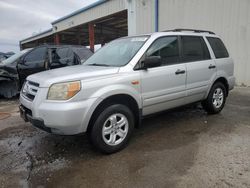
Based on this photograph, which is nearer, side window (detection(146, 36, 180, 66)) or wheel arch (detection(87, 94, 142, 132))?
wheel arch (detection(87, 94, 142, 132))

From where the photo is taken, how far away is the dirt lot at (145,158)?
2.84m

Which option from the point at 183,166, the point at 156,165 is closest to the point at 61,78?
the point at 156,165

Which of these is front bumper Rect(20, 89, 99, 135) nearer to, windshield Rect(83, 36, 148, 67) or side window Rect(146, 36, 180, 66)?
windshield Rect(83, 36, 148, 67)

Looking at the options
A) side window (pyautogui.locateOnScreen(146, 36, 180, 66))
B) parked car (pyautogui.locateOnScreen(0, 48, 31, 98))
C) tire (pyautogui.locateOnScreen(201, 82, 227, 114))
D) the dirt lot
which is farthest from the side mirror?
parked car (pyautogui.locateOnScreen(0, 48, 31, 98))

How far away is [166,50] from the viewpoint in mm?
4223

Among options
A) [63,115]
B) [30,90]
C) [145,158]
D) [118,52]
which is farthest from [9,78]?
[145,158]

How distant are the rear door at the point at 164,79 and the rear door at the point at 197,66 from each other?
7.3 inches

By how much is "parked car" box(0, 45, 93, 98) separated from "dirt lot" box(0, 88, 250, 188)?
3183mm

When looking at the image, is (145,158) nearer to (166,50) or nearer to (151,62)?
(151,62)

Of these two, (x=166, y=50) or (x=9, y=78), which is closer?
(x=166, y=50)

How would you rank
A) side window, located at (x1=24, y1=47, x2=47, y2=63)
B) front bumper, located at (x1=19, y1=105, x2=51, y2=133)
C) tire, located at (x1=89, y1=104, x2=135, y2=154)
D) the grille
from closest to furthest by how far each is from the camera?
1. front bumper, located at (x1=19, y1=105, x2=51, y2=133)
2. tire, located at (x1=89, y1=104, x2=135, y2=154)
3. the grille
4. side window, located at (x1=24, y1=47, x2=47, y2=63)

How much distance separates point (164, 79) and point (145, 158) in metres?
1.40

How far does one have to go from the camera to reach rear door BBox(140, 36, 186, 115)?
12.6ft

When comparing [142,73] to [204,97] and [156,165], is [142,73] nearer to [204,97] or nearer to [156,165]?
[156,165]
